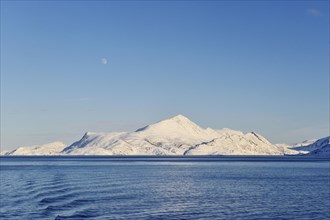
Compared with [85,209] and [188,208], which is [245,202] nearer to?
[188,208]

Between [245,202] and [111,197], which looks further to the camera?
[111,197]

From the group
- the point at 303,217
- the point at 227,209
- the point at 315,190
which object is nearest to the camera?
the point at 303,217

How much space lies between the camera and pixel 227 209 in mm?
76438

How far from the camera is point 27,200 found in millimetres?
88000

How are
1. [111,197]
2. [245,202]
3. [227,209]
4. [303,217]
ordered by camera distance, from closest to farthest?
Answer: [303,217]
[227,209]
[245,202]
[111,197]

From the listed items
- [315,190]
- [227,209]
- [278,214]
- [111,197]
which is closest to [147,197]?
[111,197]

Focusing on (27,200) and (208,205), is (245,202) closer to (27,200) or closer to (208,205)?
(208,205)

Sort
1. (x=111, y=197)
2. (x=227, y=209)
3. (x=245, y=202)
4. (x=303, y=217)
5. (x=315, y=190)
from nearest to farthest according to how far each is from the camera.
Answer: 1. (x=303, y=217)
2. (x=227, y=209)
3. (x=245, y=202)
4. (x=111, y=197)
5. (x=315, y=190)

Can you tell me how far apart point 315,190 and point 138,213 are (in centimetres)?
5169

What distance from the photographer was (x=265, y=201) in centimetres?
8725

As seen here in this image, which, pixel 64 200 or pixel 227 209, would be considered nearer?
pixel 227 209

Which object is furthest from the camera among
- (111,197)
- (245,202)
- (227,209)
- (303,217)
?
(111,197)

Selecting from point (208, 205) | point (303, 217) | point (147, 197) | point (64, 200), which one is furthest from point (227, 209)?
point (64, 200)

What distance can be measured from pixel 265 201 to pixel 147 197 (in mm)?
22104
